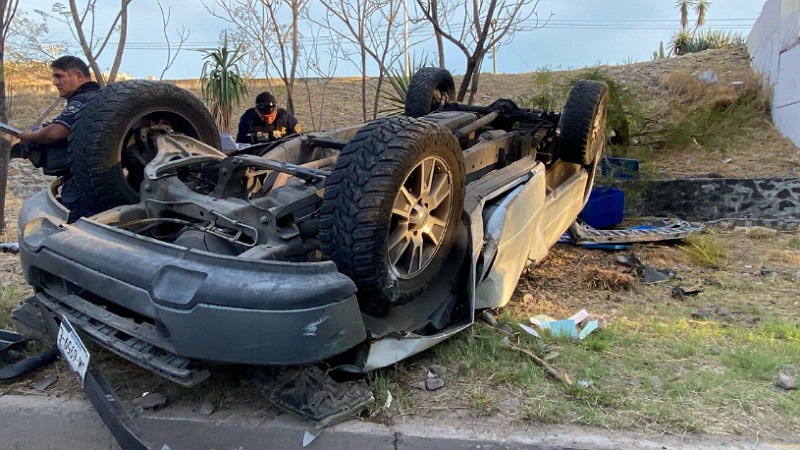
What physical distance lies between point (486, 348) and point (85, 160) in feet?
8.20

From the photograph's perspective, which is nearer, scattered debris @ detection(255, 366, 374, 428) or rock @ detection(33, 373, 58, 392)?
scattered debris @ detection(255, 366, 374, 428)

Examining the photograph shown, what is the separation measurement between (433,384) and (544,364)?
0.59 metres

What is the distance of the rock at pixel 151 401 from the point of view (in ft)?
9.25

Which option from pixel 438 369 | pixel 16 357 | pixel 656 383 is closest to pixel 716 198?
pixel 656 383

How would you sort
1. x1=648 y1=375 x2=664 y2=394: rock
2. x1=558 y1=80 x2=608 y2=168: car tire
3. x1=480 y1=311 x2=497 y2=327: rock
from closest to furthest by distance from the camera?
x1=648 y1=375 x2=664 y2=394: rock → x1=480 y1=311 x2=497 y2=327: rock → x1=558 y1=80 x2=608 y2=168: car tire

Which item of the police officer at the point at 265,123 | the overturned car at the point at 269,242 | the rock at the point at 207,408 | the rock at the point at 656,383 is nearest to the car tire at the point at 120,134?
the overturned car at the point at 269,242

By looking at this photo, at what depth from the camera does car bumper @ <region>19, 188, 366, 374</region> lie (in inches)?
91.0

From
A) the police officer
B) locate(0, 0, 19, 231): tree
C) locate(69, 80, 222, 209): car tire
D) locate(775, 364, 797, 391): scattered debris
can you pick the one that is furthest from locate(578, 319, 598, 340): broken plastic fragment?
locate(0, 0, 19, 231): tree

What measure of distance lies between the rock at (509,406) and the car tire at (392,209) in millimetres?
666

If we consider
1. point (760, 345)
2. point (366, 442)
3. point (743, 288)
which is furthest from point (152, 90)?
point (743, 288)

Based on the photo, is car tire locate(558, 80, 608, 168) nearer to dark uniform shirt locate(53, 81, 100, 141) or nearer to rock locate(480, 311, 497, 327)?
rock locate(480, 311, 497, 327)

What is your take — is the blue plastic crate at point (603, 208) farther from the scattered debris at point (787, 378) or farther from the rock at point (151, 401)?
the rock at point (151, 401)

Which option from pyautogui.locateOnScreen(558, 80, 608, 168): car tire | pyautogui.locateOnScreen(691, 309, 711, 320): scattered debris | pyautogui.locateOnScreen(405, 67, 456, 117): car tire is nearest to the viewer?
pyautogui.locateOnScreen(691, 309, 711, 320): scattered debris

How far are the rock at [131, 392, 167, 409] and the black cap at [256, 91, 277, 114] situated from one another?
4.00m
